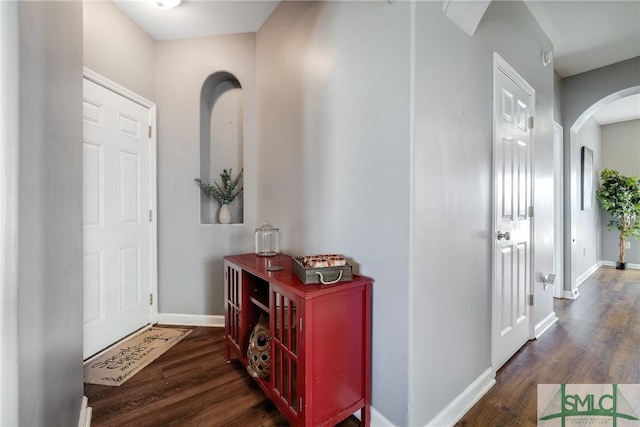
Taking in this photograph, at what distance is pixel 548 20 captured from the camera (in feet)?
7.86

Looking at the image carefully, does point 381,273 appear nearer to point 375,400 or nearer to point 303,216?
point 375,400

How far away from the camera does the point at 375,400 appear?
1408 mm

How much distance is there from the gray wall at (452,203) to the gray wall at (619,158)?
5.13 meters

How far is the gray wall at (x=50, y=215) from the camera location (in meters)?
0.92

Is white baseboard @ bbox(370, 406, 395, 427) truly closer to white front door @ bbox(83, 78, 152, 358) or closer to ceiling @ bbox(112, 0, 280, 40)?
white front door @ bbox(83, 78, 152, 358)

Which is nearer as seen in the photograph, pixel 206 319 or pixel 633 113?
pixel 206 319

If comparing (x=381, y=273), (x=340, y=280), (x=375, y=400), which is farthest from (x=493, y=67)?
(x=375, y=400)

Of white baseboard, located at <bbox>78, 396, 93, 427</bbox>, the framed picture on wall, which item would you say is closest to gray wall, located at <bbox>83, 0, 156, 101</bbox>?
white baseboard, located at <bbox>78, 396, 93, 427</bbox>

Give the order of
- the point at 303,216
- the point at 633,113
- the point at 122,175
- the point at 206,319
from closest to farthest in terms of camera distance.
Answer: the point at 303,216
the point at 122,175
the point at 206,319
the point at 633,113

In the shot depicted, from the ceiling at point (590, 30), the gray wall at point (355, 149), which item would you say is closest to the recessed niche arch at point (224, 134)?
the gray wall at point (355, 149)

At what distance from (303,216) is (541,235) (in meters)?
2.10

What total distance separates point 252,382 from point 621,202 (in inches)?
252

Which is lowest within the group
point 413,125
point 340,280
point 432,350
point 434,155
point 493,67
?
point 432,350

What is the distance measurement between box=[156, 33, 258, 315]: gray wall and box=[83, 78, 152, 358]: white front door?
0.51 feet
